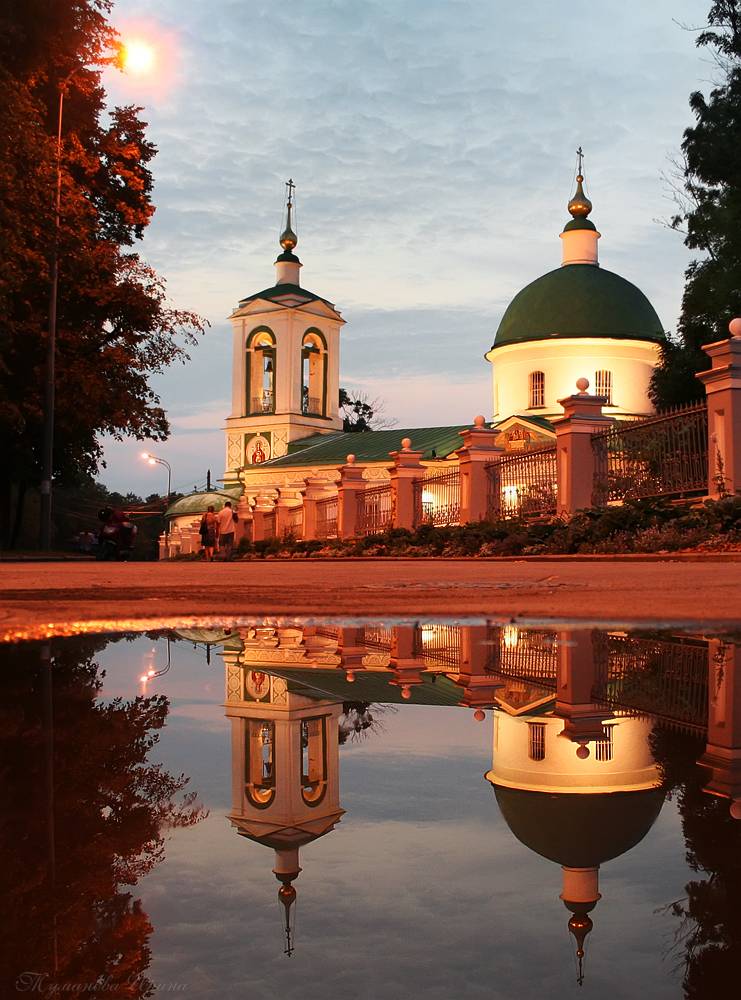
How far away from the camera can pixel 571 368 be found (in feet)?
178

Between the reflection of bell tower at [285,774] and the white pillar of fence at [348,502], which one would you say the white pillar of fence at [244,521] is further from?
the reflection of bell tower at [285,774]

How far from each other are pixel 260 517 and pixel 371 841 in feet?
123

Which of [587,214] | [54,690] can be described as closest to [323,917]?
[54,690]

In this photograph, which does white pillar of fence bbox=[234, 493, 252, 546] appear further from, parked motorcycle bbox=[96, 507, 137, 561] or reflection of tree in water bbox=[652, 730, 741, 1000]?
reflection of tree in water bbox=[652, 730, 741, 1000]

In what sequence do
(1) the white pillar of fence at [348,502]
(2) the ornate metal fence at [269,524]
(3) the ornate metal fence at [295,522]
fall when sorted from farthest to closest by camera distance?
(2) the ornate metal fence at [269,524]
(3) the ornate metal fence at [295,522]
(1) the white pillar of fence at [348,502]

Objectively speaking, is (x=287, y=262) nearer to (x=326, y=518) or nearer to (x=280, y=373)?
(x=280, y=373)

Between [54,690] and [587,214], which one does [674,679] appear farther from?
[587,214]

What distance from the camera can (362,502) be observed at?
28156 mm

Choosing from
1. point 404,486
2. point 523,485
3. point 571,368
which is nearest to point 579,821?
point 523,485

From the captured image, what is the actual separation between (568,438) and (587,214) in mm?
47652

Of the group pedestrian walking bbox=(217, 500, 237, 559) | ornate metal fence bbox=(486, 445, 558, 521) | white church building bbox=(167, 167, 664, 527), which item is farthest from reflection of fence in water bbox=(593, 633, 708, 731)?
white church building bbox=(167, 167, 664, 527)

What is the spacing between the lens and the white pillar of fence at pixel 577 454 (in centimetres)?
1691

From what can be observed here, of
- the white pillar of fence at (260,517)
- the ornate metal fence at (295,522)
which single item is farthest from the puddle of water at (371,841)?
the white pillar of fence at (260,517)

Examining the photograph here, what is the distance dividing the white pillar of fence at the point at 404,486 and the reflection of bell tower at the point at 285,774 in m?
22.2
